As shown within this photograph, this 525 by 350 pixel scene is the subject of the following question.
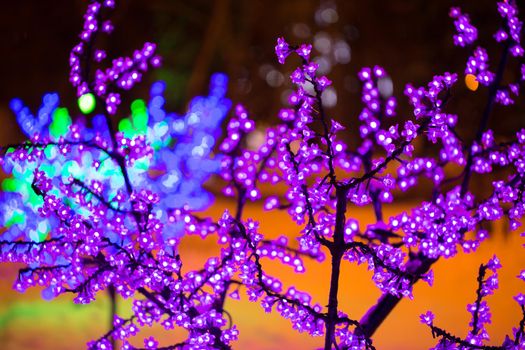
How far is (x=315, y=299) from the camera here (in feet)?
26.3

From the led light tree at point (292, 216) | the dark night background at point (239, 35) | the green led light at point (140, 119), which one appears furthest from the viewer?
the dark night background at point (239, 35)

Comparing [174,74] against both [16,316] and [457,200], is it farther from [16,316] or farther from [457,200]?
[457,200]

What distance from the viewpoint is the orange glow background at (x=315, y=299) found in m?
6.55

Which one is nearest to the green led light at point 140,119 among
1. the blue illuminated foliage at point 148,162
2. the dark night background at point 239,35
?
the blue illuminated foliage at point 148,162

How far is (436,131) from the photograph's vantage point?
322 centimetres

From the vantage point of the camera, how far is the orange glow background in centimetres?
655

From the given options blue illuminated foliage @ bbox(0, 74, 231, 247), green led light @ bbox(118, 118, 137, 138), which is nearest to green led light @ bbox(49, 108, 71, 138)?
blue illuminated foliage @ bbox(0, 74, 231, 247)

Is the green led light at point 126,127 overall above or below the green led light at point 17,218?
above

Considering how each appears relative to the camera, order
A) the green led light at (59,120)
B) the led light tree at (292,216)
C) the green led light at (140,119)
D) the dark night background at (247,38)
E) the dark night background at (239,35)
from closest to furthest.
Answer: the led light tree at (292,216)
the green led light at (140,119)
the green led light at (59,120)
the dark night background at (247,38)
the dark night background at (239,35)

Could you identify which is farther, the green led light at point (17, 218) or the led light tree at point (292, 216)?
the green led light at point (17, 218)

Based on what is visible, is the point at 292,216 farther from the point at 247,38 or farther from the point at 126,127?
the point at 247,38

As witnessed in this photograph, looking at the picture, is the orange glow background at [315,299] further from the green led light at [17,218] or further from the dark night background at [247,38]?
the dark night background at [247,38]

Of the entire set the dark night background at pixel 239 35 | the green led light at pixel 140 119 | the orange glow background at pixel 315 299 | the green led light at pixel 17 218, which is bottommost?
the orange glow background at pixel 315 299

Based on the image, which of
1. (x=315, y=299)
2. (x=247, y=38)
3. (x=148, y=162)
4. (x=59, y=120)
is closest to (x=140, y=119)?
(x=59, y=120)
